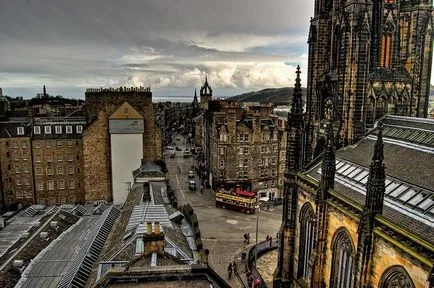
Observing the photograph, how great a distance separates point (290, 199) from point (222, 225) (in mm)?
19321

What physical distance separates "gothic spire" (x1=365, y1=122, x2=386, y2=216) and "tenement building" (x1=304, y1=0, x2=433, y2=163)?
1116 cm

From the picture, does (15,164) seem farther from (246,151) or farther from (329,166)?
(329,166)

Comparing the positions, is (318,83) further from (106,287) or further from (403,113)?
(106,287)

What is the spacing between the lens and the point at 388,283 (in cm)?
1625

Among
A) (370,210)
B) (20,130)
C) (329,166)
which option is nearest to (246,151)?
(20,130)

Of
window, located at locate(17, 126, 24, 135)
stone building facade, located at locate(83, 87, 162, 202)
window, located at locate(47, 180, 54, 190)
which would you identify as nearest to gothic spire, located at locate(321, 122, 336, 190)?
stone building facade, located at locate(83, 87, 162, 202)

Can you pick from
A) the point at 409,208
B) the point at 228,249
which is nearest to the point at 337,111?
the point at 409,208

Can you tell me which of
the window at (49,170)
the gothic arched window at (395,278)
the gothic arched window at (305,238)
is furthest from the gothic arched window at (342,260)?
the window at (49,170)

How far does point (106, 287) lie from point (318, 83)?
86.9 ft

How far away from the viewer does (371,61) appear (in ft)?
94.6

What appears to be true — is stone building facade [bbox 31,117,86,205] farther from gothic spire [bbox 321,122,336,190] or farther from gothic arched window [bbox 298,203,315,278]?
gothic spire [bbox 321,122,336,190]

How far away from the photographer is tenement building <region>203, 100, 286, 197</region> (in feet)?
185

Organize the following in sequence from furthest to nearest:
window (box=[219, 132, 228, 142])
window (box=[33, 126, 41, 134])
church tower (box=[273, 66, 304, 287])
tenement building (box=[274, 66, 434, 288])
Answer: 1. window (box=[219, 132, 228, 142])
2. window (box=[33, 126, 41, 134])
3. church tower (box=[273, 66, 304, 287])
4. tenement building (box=[274, 66, 434, 288])

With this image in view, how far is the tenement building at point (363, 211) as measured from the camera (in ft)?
51.5
